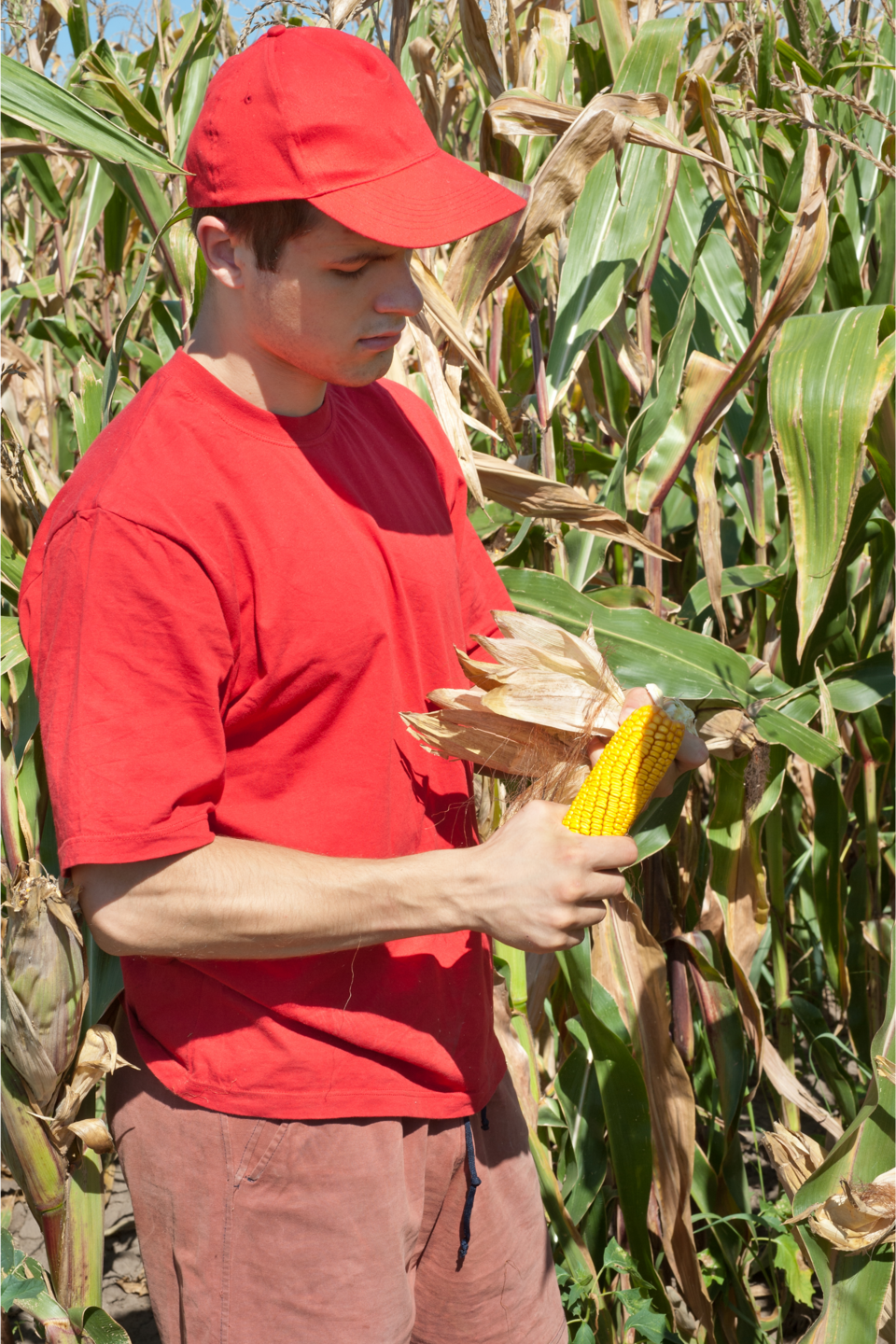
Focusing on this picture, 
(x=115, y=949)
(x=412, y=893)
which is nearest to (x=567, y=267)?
(x=412, y=893)

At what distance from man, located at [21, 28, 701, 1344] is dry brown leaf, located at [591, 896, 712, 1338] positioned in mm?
317

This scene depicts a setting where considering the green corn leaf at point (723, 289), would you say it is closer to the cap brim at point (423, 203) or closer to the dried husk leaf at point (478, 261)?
the dried husk leaf at point (478, 261)

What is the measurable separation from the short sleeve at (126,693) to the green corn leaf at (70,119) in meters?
0.39

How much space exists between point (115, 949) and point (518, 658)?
549 millimetres

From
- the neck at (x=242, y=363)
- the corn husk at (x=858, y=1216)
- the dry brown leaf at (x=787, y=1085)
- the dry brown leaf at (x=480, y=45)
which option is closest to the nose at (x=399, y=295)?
the neck at (x=242, y=363)

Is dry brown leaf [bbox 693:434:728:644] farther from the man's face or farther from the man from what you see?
the man's face

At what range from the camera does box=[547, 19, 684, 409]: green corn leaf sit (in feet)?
5.23

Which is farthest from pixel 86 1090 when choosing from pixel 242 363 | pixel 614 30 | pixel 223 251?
pixel 614 30

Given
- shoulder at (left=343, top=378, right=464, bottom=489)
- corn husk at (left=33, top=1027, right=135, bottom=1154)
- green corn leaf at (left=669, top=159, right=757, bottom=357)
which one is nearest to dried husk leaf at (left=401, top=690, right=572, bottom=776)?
shoulder at (left=343, top=378, right=464, bottom=489)

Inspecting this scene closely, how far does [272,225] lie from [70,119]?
235 millimetres

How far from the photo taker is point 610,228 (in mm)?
1641

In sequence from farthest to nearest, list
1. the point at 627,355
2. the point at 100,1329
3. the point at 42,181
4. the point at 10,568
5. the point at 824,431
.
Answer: the point at 42,181 → the point at 627,355 → the point at 10,568 → the point at 100,1329 → the point at 824,431

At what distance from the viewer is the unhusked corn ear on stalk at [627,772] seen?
1135 millimetres

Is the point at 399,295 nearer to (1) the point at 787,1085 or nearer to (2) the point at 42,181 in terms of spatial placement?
(1) the point at 787,1085
